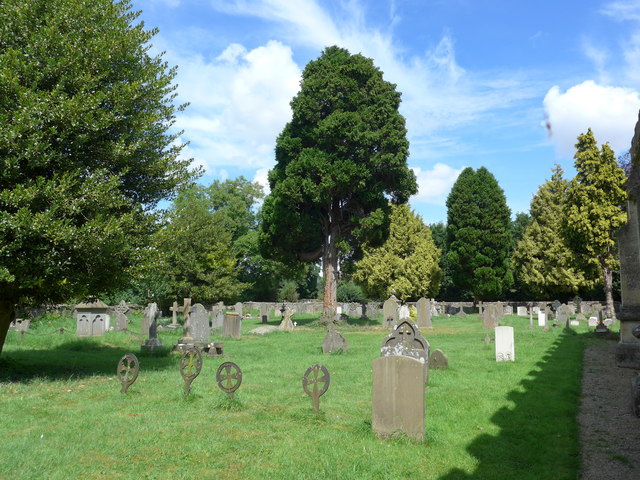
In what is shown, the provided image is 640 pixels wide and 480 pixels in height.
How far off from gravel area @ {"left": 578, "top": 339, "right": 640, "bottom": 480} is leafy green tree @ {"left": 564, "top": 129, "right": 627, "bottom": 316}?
44.6 feet

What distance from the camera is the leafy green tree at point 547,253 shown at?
41691mm

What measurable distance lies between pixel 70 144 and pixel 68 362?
22.1 ft

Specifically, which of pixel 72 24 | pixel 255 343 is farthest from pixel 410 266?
pixel 72 24

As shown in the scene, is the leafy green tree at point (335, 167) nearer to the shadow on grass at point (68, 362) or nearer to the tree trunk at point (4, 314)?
the shadow on grass at point (68, 362)

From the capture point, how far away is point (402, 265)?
1599 inches

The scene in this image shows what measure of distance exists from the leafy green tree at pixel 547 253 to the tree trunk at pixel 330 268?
21.4 metres

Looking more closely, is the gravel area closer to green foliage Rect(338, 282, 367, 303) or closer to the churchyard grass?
the churchyard grass

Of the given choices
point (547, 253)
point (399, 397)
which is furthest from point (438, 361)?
point (547, 253)

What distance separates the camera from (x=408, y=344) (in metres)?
10.7

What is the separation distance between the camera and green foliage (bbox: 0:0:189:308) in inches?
376

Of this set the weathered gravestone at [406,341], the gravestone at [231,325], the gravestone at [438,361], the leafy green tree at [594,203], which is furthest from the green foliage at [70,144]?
the leafy green tree at [594,203]

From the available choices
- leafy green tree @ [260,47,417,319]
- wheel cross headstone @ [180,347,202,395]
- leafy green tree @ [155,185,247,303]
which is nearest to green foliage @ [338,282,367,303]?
leafy green tree @ [155,185,247,303]

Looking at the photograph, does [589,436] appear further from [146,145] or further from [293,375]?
[146,145]

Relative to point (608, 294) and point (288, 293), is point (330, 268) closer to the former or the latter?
point (608, 294)
